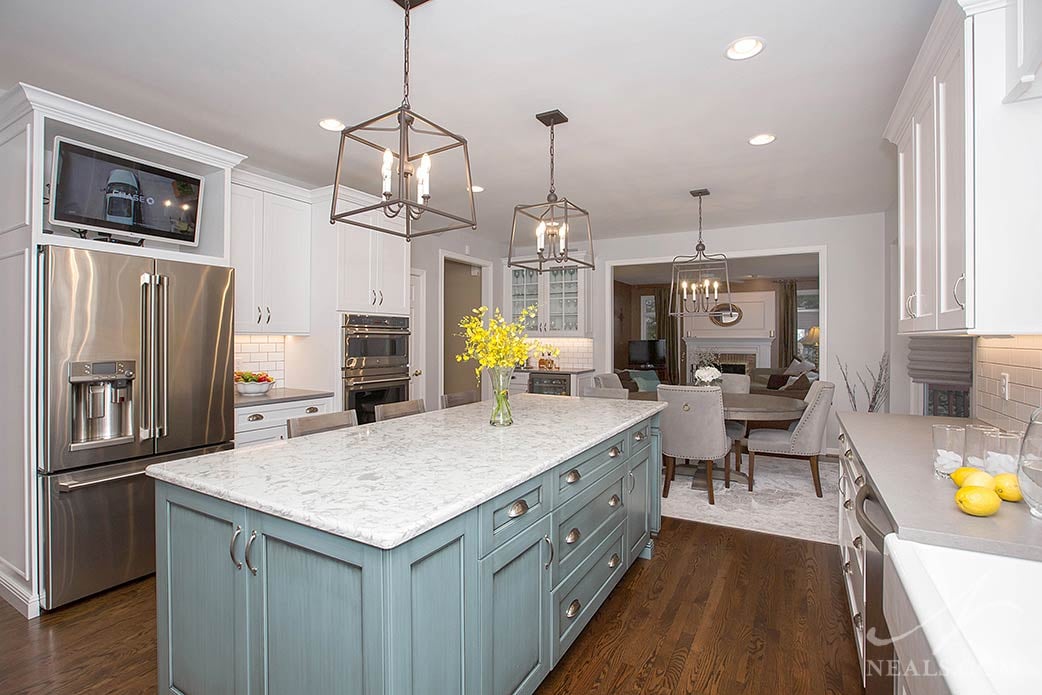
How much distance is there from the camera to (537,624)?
1.84 meters

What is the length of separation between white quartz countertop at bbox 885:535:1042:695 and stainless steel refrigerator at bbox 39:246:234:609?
330 cm

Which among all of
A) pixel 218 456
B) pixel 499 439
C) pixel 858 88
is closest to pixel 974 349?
pixel 858 88

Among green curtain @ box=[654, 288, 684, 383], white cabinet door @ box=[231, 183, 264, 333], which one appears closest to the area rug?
white cabinet door @ box=[231, 183, 264, 333]

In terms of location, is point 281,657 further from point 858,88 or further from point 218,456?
point 858,88

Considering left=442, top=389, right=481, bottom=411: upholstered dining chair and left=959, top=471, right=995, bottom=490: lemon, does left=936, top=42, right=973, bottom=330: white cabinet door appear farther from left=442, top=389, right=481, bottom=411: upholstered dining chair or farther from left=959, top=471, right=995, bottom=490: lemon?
left=442, top=389, right=481, bottom=411: upholstered dining chair

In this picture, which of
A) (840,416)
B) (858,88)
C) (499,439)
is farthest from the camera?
(840,416)

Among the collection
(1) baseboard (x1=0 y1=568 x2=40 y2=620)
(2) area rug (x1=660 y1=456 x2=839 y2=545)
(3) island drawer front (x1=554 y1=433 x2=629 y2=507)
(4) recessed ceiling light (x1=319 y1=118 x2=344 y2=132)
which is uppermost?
(4) recessed ceiling light (x1=319 y1=118 x2=344 y2=132)

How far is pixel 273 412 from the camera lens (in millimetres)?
3820

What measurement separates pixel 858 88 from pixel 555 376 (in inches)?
185

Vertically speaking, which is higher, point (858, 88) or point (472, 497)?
point (858, 88)

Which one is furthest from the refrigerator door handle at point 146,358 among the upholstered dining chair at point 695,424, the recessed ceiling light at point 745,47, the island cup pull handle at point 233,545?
the upholstered dining chair at point 695,424

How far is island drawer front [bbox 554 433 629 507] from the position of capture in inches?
79.5

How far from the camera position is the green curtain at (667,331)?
40.7ft

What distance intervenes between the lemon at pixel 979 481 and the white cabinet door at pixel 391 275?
4.06 m
